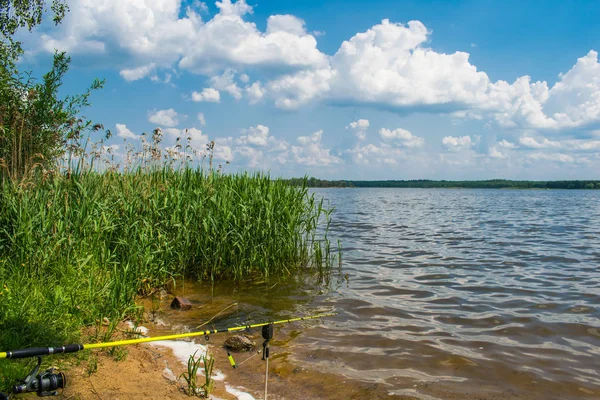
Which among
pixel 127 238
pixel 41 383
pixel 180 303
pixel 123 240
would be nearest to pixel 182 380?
pixel 41 383

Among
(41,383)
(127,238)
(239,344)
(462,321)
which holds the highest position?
(127,238)

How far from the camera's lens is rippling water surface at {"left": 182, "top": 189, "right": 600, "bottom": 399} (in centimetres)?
589

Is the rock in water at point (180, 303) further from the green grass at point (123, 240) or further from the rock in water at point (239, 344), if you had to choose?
the rock in water at point (239, 344)

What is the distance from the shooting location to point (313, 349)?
6730mm

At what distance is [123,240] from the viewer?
780 centimetres

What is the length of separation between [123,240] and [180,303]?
157 centimetres

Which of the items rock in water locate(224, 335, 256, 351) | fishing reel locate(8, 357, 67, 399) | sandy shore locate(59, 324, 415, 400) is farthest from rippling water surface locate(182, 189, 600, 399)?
fishing reel locate(8, 357, 67, 399)

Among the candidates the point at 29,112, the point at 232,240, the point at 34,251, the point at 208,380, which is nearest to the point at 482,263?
the point at 232,240

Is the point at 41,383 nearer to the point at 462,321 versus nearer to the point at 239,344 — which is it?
the point at 239,344

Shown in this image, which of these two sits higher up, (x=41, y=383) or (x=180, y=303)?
(x=41, y=383)

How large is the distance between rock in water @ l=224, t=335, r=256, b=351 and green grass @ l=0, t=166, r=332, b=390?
1.49 m

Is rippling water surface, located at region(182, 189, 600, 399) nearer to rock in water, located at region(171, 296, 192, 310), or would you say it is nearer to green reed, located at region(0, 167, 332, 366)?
rock in water, located at region(171, 296, 192, 310)

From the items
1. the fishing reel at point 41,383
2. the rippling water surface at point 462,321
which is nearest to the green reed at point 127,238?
the fishing reel at point 41,383

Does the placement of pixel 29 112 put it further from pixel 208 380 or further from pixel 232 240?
pixel 208 380
